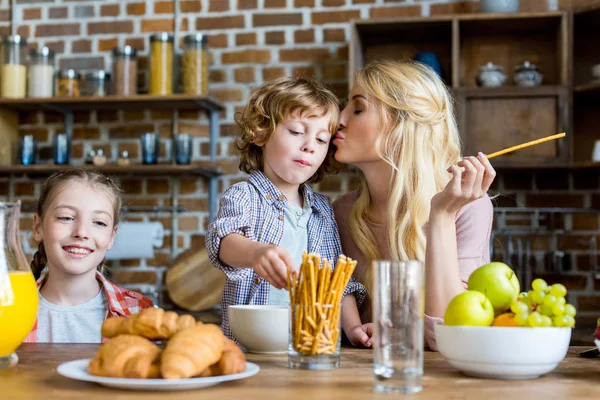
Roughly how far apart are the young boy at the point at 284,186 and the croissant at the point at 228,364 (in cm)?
67

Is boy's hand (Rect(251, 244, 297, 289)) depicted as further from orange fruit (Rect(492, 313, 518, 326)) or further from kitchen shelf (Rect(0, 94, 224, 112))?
kitchen shelf (Rect(0, 94, 224, 112))

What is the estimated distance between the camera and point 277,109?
71.0 inches

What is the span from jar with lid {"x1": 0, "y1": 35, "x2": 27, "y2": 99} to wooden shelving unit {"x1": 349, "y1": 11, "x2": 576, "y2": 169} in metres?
1.39

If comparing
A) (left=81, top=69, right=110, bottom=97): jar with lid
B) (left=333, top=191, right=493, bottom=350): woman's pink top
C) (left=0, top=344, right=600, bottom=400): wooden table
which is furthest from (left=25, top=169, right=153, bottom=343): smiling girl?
A: (left=81, top=69, right=110, bottom=97): jar with lid

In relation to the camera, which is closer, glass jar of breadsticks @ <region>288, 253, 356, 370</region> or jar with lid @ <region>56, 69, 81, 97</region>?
glass jar of breadsticks @ <region>288, 253, 356, 370</region>

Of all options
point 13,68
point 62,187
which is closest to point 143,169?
point 13,68

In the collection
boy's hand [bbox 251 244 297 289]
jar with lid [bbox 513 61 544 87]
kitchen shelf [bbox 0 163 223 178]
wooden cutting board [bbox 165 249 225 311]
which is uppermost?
jar with lid [bbox 513 61 544 87]

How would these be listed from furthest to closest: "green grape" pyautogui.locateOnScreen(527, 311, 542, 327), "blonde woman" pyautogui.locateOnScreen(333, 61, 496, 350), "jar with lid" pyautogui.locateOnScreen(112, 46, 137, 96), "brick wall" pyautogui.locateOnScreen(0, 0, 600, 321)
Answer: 1. "jar with lid" pyautogui.locateOnScreen(112, 46, 137, 96)
2. "brick wall" pyautogui.locateOnScreen(0, 0, 600, 321)
3. "blonde woman" pyautogui.locateOnScreen(333, 61, 496, 350)
4. "green grape" pyautogui.locateOnScreen(527, 311, 542, 327)

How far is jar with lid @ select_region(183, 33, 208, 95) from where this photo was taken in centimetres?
312

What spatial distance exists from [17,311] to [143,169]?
217cm

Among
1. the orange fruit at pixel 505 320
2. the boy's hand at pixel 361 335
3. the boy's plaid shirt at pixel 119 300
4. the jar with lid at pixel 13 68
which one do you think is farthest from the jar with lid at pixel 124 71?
the orange fruit at pixel 505 320

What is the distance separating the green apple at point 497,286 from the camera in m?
1.03

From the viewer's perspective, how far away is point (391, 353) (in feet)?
2.88

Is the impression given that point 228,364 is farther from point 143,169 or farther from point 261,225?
point 143,169
